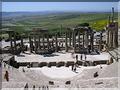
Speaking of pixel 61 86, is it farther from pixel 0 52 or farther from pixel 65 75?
pixel 0 52

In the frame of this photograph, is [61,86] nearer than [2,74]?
Yes

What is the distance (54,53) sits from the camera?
1713 inches

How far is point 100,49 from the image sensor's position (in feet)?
147

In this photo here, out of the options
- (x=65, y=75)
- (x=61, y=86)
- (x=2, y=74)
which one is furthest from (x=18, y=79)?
(x=65, y=75)

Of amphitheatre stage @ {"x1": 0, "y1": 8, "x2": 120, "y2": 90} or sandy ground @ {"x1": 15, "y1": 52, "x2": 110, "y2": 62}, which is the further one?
sandy ground @ {"x1": 15, "y1": 52, "x2": 110, "y2": 62}

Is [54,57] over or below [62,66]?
over

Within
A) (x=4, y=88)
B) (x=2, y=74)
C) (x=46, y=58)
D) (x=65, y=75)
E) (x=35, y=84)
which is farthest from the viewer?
(x=46, y=58)

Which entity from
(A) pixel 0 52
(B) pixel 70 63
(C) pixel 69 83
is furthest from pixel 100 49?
(C) pixel 69 83

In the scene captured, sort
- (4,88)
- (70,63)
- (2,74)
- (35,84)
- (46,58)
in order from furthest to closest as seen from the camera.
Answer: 1. (46,58)
2. (70,63)
3. (2,74)
4. (35,84)
5. (4,88)

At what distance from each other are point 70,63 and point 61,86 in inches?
470

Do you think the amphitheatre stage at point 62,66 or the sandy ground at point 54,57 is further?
the sandy ground at point 54,57

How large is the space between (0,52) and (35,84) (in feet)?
59.1

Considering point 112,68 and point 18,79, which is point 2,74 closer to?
point 18,79

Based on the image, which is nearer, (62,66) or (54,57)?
(62,66)
